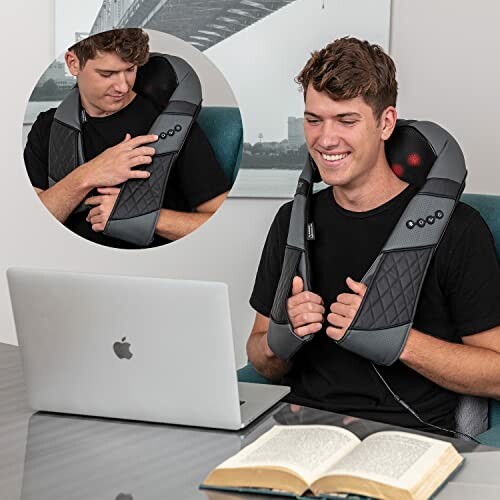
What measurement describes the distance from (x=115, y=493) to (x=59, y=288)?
0.41 m

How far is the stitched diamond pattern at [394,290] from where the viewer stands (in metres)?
1.92

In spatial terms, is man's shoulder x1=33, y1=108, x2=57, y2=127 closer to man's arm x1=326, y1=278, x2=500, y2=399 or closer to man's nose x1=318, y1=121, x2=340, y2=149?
man's nose x1=318, y1=121, x2=340, y2=149

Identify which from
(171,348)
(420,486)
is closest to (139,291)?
(171,348)

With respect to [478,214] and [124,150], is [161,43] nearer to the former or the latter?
[124,150]

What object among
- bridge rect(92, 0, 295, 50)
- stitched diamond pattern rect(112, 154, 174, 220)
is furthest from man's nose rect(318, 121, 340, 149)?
bridge rect(92, 0, 295, 50)

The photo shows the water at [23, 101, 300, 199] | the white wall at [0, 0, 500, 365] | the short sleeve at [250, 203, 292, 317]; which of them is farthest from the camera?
the water at [23, 101, 300, 199]

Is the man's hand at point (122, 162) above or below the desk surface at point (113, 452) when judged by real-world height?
above

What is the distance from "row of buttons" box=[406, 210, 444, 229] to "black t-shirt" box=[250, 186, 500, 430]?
3.4 inches

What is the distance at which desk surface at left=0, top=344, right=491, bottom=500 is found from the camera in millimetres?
1227

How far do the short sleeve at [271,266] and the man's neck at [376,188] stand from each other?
181 mm

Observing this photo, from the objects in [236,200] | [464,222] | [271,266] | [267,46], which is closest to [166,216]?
[271,266]

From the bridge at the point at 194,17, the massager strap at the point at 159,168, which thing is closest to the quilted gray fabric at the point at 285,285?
the massager strap at the point at 159,168

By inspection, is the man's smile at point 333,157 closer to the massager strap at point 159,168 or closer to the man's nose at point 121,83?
the massager strap at point 159,168

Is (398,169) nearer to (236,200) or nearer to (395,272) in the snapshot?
(395,272)
